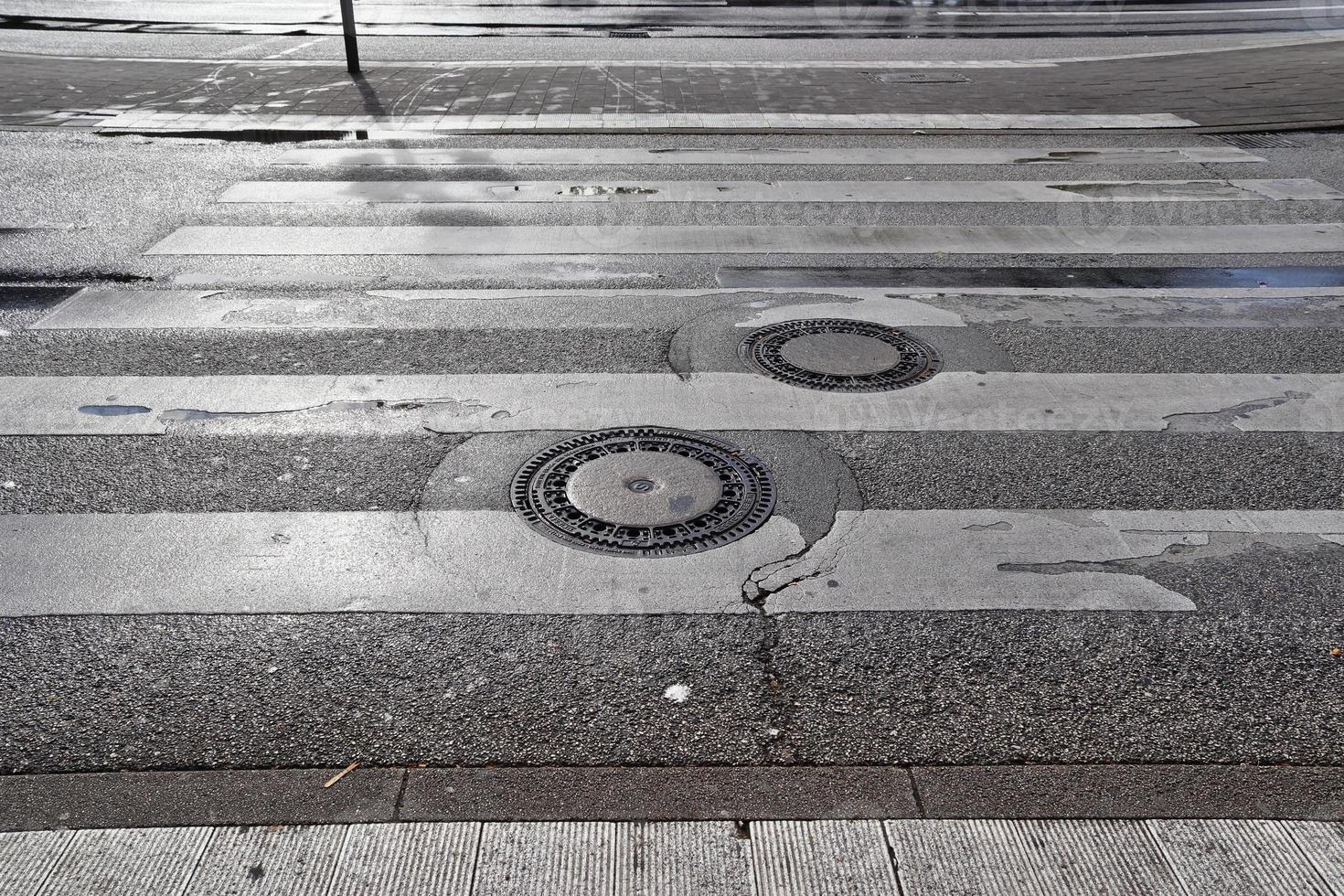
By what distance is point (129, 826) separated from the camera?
125 inches

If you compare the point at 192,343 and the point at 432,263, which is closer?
the point at 192,343

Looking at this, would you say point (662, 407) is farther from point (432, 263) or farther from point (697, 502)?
point (432, 263)

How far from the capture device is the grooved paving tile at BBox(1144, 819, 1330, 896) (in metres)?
2.99

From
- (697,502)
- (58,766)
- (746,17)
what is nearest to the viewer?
(58,766)

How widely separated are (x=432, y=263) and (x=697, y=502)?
420 cm

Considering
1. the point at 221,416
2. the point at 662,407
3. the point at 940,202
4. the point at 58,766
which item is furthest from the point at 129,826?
the point at 940,202

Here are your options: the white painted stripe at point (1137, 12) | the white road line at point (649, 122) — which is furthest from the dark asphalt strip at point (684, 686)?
the white painted stripe at point (1137, 12)

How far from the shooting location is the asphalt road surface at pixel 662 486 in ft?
12.1

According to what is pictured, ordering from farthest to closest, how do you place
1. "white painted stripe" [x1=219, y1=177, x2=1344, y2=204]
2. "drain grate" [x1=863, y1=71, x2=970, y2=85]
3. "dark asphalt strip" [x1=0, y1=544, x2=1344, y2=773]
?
1. "drain grate" [x1=863, y1=71, x2=970, y2=85]
2. "white painted stripe" [x1=219, y1=177, x2=1344, y2=204]
3. "dark asphalt strip" [x1=0, y1=544, x2=1344, y2=773]

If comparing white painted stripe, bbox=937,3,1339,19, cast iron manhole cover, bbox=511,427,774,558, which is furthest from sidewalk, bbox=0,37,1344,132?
white painted stripe, bbox=937,3,1339,19

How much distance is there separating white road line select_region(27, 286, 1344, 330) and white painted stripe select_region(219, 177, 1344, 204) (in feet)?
8.43

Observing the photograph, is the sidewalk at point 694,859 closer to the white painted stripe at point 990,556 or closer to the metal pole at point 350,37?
the white painted stripe at point 990,556

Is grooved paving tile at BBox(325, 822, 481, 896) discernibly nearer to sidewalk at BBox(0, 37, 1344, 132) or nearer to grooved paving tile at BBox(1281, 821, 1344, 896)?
grooved paving tile at BBox(1281, 821, 1344, 896)

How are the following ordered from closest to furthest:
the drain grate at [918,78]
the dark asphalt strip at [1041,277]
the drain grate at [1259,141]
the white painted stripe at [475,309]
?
the white painted stripe at [475,309]
the dark asphalt strip at [1041,277]
the drain grate at [1259,141]
the drain grate at [918,78]
